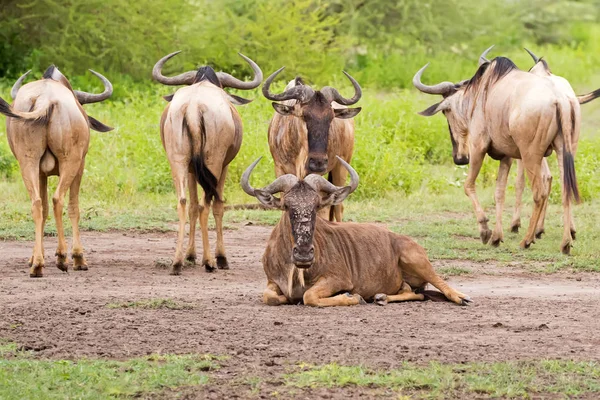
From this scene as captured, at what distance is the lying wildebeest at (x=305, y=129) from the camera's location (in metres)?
10.7

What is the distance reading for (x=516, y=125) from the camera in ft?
40.0

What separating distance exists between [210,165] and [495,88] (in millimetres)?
4041

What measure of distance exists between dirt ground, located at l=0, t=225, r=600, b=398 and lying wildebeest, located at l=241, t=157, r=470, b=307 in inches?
8.4

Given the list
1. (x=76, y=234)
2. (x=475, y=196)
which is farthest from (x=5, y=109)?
(x=475, y=196)

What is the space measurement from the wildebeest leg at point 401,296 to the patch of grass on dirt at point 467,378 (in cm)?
228

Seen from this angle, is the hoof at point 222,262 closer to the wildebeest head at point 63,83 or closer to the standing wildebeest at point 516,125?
the wildebeest head at point 63,83

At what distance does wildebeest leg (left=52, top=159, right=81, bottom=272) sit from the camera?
10094 millimetres

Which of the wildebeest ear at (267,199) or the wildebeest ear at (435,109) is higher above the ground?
the wildebeest ear at (435,109)

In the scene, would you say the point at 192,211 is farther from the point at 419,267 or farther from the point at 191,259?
the point at 419,267

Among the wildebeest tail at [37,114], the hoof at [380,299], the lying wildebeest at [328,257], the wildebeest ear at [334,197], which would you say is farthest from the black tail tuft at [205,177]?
the hoof at [380,299]

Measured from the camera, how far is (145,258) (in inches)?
453

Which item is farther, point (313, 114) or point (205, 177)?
point (313, 114)

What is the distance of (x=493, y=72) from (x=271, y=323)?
657cm

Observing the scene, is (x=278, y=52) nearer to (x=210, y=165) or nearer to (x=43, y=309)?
(x=210, y=165)
